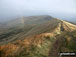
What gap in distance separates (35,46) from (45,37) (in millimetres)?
10664

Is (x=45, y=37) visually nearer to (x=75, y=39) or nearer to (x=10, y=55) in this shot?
(x=75, y=39)

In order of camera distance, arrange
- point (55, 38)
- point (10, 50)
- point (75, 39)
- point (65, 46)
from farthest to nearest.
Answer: point (55, 38)
point (75, 39)
point (65, 46)
point (10, 50)

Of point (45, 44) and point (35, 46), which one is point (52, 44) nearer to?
point (45, 44)

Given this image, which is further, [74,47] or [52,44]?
[52,44]

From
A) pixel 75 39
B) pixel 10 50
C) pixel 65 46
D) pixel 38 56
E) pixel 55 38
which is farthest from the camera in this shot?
pixel 55 38

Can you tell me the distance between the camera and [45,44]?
48.4 metres

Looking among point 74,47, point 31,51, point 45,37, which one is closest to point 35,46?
point 31,51

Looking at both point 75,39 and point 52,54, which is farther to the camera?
point 75,39

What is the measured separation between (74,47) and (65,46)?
3574mm

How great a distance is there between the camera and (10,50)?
44.1 metres

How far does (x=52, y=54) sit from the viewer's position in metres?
41.2

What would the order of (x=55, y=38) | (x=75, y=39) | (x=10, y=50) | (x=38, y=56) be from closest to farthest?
(x=38, y=56) < (x=10, y=50) < (x=75, y=39) < (x=55, y=38)

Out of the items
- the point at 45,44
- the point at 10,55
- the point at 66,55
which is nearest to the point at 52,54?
the point at 66,55

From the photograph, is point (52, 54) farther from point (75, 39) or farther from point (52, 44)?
point (75, 39)
